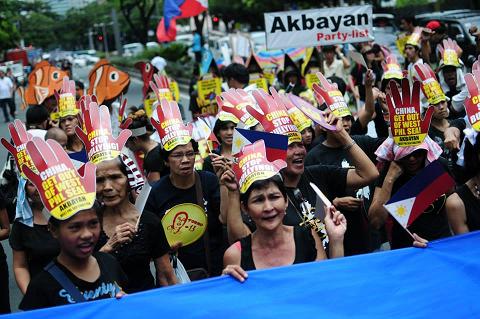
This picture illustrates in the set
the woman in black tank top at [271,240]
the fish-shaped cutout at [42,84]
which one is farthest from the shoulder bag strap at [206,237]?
the fish-shaped cutout at [42,84]

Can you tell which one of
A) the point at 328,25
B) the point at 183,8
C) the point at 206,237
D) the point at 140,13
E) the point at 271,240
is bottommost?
the point at 206,237

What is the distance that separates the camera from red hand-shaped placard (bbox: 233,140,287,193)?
4.02 metres

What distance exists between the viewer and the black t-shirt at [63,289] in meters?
3.60

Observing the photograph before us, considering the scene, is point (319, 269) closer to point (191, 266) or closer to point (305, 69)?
point (191, 266)

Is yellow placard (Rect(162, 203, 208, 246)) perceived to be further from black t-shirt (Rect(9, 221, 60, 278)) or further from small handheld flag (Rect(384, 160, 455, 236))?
small handheld flag (Rect(384, 160, 455, 236))

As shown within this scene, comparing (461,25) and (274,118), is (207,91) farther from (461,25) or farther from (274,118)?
(461,25)

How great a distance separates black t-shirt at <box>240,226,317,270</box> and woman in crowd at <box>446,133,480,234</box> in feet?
2.64

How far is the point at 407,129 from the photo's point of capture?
16.0ft

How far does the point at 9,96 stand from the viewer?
2700 centimetres

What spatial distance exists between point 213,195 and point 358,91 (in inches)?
263

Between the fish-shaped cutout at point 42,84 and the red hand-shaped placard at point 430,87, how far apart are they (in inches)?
192

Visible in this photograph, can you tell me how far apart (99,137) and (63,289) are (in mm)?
1632

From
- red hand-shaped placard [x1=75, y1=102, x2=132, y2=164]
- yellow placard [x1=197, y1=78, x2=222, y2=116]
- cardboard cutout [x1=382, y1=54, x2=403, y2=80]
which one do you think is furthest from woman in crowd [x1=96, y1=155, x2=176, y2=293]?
yellow placard [x1=197, y1=78, x2=222, y2=116]

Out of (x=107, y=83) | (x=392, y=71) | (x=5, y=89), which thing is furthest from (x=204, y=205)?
(x=5, y=89)
